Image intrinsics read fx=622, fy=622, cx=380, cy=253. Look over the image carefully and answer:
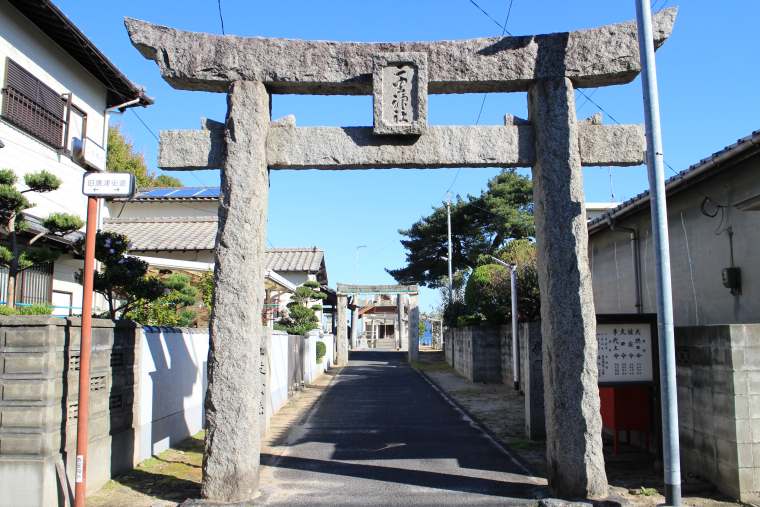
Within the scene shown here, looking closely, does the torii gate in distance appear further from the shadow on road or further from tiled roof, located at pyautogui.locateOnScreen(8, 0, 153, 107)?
the shadow on road

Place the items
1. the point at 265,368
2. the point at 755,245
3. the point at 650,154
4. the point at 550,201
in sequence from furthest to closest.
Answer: the point at 265,368 → the point at 755,245 → the point at 550,201 → the point at 650,154


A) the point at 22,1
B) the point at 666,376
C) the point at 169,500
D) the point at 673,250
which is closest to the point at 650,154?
the point at 666,376

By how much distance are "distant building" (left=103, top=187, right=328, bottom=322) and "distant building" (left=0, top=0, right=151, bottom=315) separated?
298 cm

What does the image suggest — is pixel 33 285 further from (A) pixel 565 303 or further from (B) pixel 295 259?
(B) pixel 295 259

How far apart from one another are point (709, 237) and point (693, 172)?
1.64m

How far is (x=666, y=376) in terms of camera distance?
6.78m

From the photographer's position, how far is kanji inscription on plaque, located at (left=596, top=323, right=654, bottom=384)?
342 inches

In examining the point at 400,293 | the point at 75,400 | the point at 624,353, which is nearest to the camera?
the point at 75,400

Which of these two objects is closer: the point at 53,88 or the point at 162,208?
the point at 53,88

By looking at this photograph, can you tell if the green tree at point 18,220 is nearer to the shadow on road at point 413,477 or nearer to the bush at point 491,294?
the shadow on road at point 413,477

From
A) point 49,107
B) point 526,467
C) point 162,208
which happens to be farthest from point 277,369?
point 162,208

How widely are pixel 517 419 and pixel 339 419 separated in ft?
13.1

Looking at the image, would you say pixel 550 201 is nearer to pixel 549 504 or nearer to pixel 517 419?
pixel 549 504

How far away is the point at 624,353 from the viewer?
873 cm
